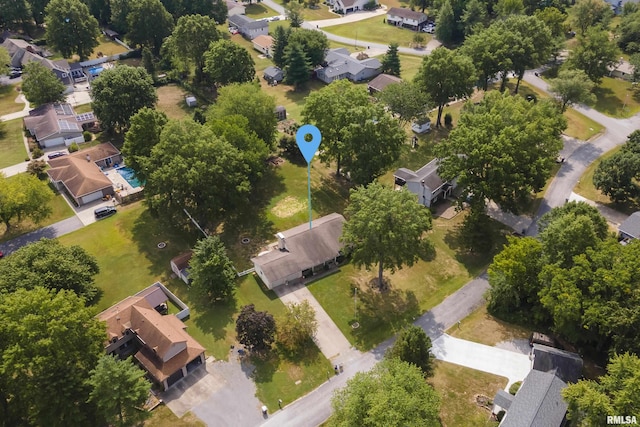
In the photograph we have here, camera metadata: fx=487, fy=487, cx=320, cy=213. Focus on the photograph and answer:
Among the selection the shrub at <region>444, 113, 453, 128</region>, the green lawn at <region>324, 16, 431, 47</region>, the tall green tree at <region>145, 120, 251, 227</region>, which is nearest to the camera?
the tall green tree at <region>145, 120, 251, 227</region>

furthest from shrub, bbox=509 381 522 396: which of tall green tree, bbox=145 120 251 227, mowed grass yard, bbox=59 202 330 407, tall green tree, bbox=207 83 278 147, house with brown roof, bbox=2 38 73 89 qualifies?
house with brown roof, bbox=2 38 73 89

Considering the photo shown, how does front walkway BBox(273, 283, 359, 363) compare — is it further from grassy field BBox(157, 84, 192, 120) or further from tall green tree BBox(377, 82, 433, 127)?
grassy field BBox(157, 84, 192, 120)

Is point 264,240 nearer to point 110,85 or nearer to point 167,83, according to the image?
point 110,85

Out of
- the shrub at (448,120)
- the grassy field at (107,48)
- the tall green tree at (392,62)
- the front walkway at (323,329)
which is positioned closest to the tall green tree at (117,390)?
the front walkway at (323,329)

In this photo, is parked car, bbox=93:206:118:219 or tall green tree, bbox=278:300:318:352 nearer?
tall green tree, bbox=278:300:318:352

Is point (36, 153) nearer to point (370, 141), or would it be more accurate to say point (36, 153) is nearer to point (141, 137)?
point (141, 137)

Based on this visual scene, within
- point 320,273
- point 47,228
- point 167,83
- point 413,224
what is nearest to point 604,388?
point 413,224

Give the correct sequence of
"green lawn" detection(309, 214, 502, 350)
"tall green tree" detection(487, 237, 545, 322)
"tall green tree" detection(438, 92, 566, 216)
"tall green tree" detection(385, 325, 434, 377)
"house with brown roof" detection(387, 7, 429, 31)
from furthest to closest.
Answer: "house with brown roof" detection(387, 7, 429, 31)
"tall green tree" detection(438, 92, 566, 216)
"green lawn" detection(309, 214, 502, 350)
"tall green tree" detection(487, 237, 545, 322)
"tall green tree" detection(385, 325, 434, 377)
